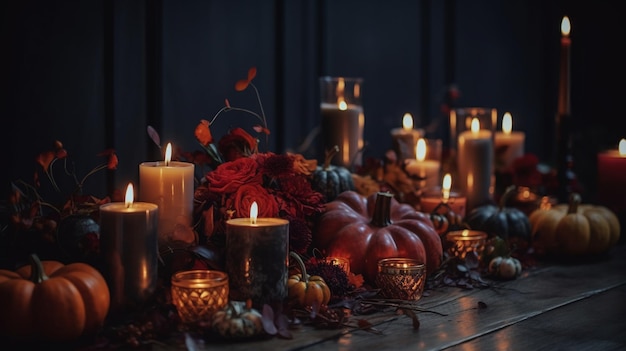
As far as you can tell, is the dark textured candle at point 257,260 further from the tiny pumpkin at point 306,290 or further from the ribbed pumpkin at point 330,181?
the ribbed pumpkin at point 330,181

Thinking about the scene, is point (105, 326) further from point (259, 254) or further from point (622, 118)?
point (622, 118)

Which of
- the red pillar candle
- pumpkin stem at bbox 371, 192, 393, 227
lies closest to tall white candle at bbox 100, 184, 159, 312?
pumpkin stem at bbox 371, 192, 393, 227

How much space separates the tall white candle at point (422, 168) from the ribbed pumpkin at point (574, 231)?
0.31 m

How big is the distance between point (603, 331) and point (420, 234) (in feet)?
→ 1.43

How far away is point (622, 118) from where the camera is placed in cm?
379

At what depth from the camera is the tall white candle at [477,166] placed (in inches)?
89.4

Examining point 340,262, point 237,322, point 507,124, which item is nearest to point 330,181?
point 340,262

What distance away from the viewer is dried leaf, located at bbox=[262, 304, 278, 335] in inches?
50.7

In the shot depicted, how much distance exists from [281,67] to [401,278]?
1.16m

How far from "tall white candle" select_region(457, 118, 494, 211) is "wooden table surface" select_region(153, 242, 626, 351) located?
460mm

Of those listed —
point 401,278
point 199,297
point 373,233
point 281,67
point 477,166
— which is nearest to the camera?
point 199,297

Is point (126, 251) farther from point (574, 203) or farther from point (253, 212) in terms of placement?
point (574, 203)

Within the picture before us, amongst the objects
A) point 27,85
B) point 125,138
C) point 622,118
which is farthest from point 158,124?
point 622,118

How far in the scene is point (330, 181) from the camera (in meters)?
1.89
